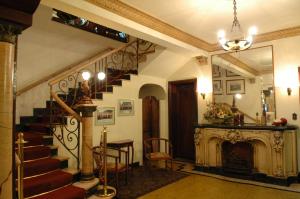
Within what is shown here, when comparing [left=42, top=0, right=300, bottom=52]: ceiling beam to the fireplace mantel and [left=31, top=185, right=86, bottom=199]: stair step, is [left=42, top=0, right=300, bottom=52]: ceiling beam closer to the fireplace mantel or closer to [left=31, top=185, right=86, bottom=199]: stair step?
the fireplace mantel

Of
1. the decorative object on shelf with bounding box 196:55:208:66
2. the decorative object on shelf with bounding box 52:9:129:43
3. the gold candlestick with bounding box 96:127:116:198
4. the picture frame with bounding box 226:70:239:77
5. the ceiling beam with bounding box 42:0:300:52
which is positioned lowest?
the gold candlestick with bounding box 96:127:116:198

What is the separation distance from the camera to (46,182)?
120 inches

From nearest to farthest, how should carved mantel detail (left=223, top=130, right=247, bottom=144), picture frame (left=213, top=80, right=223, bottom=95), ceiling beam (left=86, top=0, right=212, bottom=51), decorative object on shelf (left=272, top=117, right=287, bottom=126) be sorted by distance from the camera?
ceiling beam (left=86, top=0, right=212, bottom=51), decorative object on shelf (left=272, top=117, right=287, bottom=126), carved mantel detail (left=223, top=130, right=247, bottom=144), picture frame (left=213, top=80, right=223, bottom=95)

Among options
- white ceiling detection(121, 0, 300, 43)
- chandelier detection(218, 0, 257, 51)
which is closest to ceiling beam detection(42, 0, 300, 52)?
white ceiling detection(121, 0, 300, 43)

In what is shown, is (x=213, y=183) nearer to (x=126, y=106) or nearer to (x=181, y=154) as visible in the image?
(x=181, y=154)

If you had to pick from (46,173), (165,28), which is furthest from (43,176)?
(165,28)

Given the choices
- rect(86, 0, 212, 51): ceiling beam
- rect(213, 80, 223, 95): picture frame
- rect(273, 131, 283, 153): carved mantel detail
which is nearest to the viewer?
rect(86, 0, 212, 51): ceiling beam

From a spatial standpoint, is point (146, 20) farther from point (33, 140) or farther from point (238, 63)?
point (33, 140)

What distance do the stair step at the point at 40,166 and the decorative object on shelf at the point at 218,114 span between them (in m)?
3.46

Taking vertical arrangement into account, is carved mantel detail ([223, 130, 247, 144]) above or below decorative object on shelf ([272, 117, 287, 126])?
below

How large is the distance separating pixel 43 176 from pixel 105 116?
1.98 meters

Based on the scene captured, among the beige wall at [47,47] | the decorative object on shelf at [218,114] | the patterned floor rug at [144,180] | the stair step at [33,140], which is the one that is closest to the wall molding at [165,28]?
the decorative object on shelf at [218,114]

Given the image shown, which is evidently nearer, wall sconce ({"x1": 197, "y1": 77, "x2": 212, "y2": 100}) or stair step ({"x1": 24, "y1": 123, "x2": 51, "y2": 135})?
stair step ({"x1": 24, "y1": 123, "x2": 51, "y2": 135})

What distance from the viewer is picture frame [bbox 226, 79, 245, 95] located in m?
5.26
